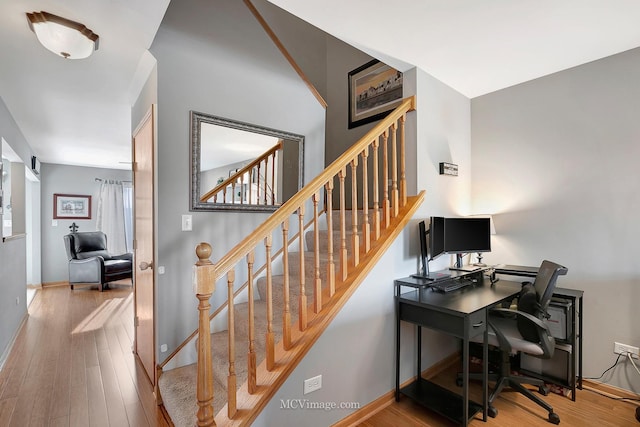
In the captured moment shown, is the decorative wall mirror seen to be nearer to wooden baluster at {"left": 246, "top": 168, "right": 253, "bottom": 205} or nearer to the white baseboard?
wooden baluster at {"left": 246, "top": 168, "right": 253, "bottom": 205}

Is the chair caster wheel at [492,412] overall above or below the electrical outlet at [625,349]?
below

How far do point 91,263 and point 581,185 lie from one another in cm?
698

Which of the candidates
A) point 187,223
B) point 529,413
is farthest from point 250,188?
point 529,413

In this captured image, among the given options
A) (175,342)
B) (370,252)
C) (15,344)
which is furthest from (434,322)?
(15,344)

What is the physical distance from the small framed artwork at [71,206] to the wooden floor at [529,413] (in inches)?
279

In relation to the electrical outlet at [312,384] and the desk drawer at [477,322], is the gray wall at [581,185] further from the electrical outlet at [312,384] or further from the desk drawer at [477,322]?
the electrical outlet at [312,384]

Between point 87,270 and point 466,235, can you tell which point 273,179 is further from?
point 87,270

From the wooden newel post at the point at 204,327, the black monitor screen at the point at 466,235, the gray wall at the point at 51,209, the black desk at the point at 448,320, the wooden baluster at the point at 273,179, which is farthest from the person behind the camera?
the gray wall at the point at 51,209

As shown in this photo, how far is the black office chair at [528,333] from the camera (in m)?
1.95

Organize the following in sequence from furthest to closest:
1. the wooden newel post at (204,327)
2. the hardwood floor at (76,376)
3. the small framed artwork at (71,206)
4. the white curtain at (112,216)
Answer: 1. the white curtain at (112,216)
2. the small framed artwork at (71,206)
3. the hardwood floor at (76,376)
4. the wooden newel post at (204,327)

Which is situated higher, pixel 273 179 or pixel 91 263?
pixel 273 179

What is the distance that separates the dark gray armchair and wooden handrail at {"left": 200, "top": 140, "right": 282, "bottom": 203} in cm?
433

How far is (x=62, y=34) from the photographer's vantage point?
69.7 inches

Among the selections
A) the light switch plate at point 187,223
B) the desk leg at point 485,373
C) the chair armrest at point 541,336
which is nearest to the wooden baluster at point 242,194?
the light switch plate at point 187,223
